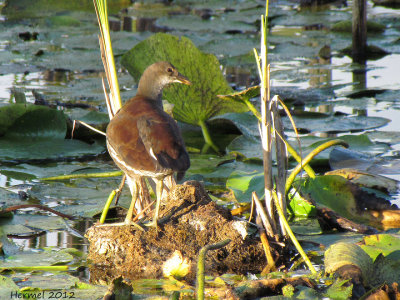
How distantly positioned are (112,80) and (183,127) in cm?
170

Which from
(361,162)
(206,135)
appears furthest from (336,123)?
(206,135)

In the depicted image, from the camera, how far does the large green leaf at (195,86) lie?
436 centimetres

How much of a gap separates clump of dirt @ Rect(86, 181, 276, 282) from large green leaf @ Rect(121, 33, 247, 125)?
1574 millimetres

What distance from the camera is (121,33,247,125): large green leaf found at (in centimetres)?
436

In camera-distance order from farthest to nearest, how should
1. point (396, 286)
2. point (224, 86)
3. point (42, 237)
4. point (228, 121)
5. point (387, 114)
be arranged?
point (387, 114) < point (228, 121) < point (224, 86) < point (42, 237) < point (396, 286)

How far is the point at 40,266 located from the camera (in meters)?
2.70

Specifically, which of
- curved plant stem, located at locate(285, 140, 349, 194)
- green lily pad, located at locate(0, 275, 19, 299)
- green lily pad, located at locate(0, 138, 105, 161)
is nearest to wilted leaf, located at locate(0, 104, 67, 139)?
green lily pad, located at locate(0, 138, 105, 161)

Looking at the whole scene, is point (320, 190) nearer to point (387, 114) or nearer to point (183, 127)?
point (183, 127)

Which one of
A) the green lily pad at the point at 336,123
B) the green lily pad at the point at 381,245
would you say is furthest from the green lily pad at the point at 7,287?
the green lily pad at the point at 336,123

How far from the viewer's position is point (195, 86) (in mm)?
4379

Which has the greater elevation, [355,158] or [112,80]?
[112,80]

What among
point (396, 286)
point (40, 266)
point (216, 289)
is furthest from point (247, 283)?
point (40, 266)

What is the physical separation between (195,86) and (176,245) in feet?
5.87

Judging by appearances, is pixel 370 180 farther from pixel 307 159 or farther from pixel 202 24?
pixel 202 24
